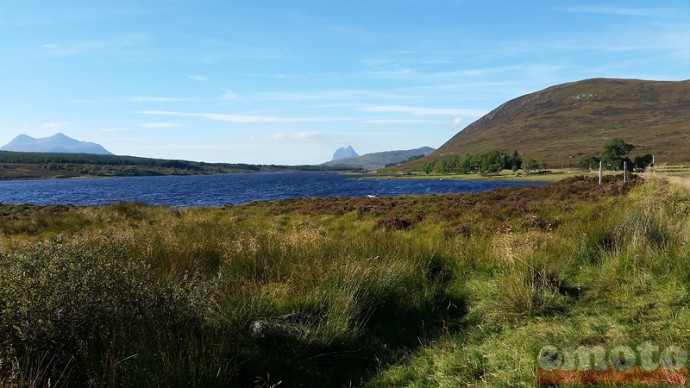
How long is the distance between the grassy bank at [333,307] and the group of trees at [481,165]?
117002 millimetres

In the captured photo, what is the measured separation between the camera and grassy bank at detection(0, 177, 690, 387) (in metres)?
3.63

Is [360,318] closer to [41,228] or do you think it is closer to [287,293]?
[287,293]

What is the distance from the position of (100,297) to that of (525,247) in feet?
22.0

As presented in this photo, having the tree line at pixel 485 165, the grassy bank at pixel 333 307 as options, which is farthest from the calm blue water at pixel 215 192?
the grassy bank at pixel 333 307

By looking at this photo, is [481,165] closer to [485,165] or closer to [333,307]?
[485,165]

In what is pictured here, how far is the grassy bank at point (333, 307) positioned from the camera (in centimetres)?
363

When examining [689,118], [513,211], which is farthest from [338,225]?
[689,118]

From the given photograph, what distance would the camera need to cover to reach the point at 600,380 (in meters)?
3.37

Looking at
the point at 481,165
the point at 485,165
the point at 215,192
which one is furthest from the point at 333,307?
the point at 481,165

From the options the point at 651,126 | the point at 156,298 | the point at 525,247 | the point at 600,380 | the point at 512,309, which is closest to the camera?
the point at 600,380

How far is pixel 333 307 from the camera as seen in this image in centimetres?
528

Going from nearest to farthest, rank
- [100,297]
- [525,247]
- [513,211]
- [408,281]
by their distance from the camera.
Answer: [100,297] → [408,281] → [525,247] → [513,211]

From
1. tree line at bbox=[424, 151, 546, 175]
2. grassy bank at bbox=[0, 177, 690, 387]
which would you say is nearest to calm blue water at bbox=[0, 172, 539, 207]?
tree line at bbox=[424, 151, 546, 175]

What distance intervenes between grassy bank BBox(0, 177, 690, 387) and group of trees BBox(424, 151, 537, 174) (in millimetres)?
117002
